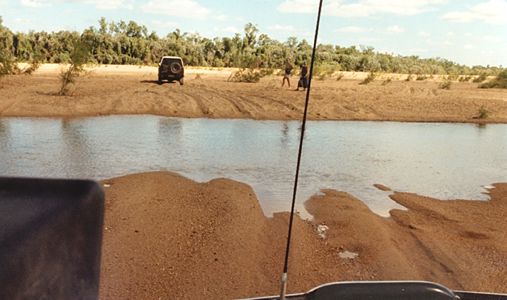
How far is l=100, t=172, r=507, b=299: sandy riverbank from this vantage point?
490 centimetres

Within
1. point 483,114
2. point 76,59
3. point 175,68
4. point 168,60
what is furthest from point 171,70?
point 483,114

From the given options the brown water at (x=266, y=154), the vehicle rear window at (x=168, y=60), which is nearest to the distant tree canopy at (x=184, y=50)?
the vehicle rear window at (x=168, y=60)

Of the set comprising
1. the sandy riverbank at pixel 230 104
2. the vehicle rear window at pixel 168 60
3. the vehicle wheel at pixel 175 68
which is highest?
the vehicle rear window at pixel 168 60

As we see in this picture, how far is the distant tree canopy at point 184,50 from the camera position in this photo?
179 ft

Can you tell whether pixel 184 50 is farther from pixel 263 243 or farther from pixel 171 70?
pixel 263 243

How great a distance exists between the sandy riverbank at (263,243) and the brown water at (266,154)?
0.62 metres

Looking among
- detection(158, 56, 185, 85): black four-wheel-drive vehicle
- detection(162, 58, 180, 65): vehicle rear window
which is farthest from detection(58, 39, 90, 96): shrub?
detection(162, 58, 180, 65): vehicle rear window

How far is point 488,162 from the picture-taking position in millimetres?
11906

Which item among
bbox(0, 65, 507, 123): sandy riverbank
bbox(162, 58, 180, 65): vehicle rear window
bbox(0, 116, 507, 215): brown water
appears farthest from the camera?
bbox(162, 58, 180, 65): vehicle rear window

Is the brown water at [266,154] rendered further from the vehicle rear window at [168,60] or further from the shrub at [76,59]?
the vehicle rear window at [168,60]

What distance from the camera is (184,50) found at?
62.4 m

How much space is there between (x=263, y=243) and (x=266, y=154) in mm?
5530

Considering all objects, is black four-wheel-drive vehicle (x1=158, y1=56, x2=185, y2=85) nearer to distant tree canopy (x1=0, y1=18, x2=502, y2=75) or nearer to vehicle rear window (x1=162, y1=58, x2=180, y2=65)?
vehicle rear window (x1=162, y1=58, x2=180, y2=65)

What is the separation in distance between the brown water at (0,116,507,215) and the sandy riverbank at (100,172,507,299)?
0.62 metres
